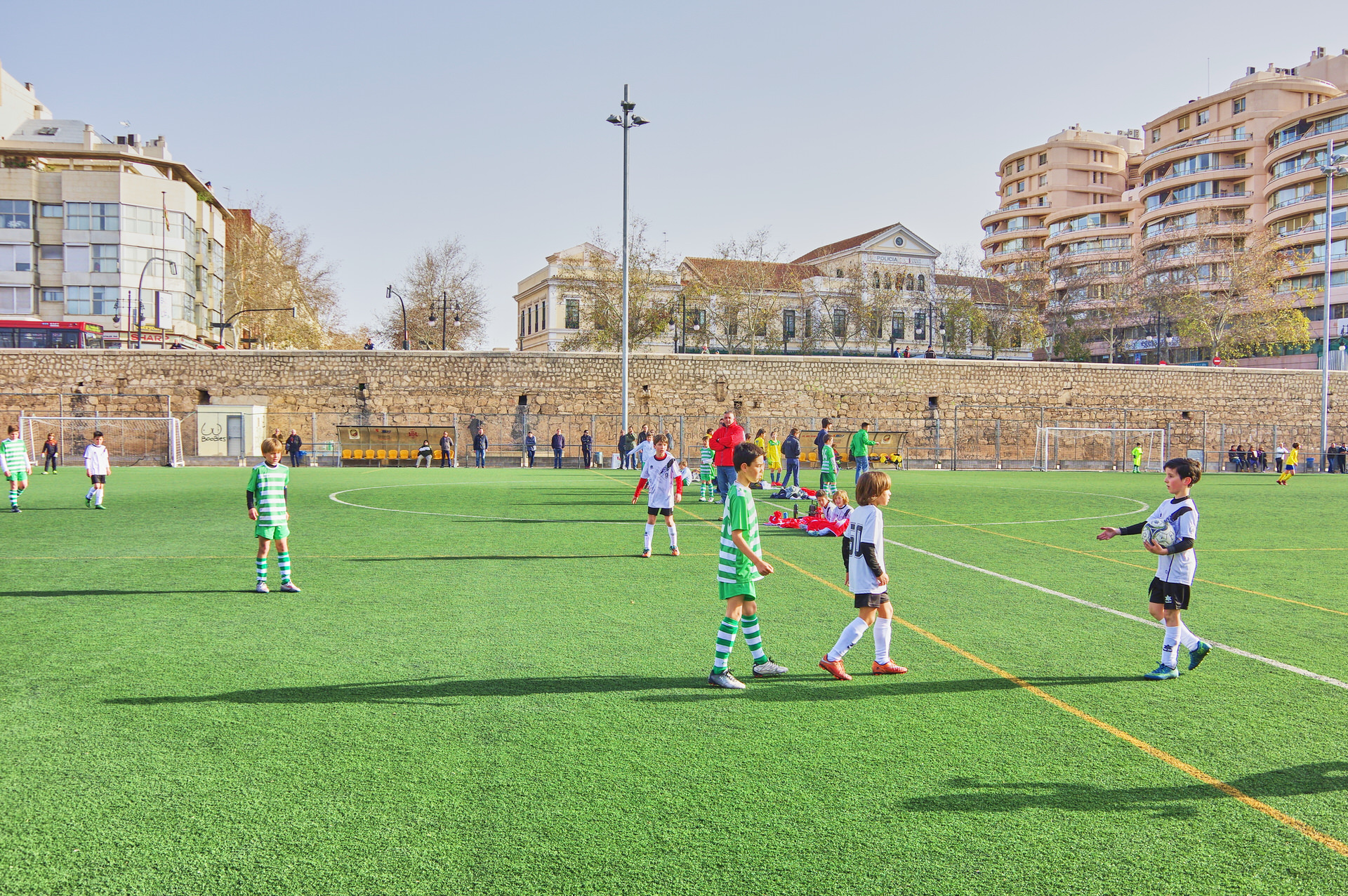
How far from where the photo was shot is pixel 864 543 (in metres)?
6.52

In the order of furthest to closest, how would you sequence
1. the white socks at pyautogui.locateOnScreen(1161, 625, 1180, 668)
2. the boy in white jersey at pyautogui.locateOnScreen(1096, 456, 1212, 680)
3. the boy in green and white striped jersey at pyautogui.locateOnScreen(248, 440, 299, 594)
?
A: 1. the boy in green and white striped jersey at pyautogui.locateOnScreen(248, 440, 299, 594)
2. the white socks at pyautogui.locateOnScreen(1161, 625, 1180, 668)
3. the boy in white jersey at pyautogui.locateOnScreen(1096, 456, 1212, 680)

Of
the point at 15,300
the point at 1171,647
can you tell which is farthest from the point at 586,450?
the point at 15,300

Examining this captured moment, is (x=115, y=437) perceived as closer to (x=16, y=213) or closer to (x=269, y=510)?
(x=16, y=213)

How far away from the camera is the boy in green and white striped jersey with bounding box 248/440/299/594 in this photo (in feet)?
32.1

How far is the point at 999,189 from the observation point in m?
110

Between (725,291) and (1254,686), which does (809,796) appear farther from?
(725,291)

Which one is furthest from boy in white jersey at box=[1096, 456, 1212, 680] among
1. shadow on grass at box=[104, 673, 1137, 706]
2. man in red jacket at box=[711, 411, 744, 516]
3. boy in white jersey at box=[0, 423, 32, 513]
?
boy in white jersey at box=[0, 423, 32, 513]

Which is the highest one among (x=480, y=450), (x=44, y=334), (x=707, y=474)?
(x=44, y=334)

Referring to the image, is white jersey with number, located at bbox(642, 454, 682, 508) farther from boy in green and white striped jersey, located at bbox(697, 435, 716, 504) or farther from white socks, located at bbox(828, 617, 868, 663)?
boy in green and white striped jersey, located at bbox(697, 435, 716, 504)

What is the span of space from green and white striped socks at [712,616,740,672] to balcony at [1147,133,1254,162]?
92032 mm

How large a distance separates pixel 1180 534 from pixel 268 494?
853 cm

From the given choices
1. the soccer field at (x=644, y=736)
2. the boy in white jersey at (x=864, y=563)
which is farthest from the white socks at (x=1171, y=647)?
the boy in white jersey at (x=864, y=563)

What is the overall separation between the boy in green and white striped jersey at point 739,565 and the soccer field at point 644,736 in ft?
0.93

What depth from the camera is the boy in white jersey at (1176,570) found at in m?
6.56
